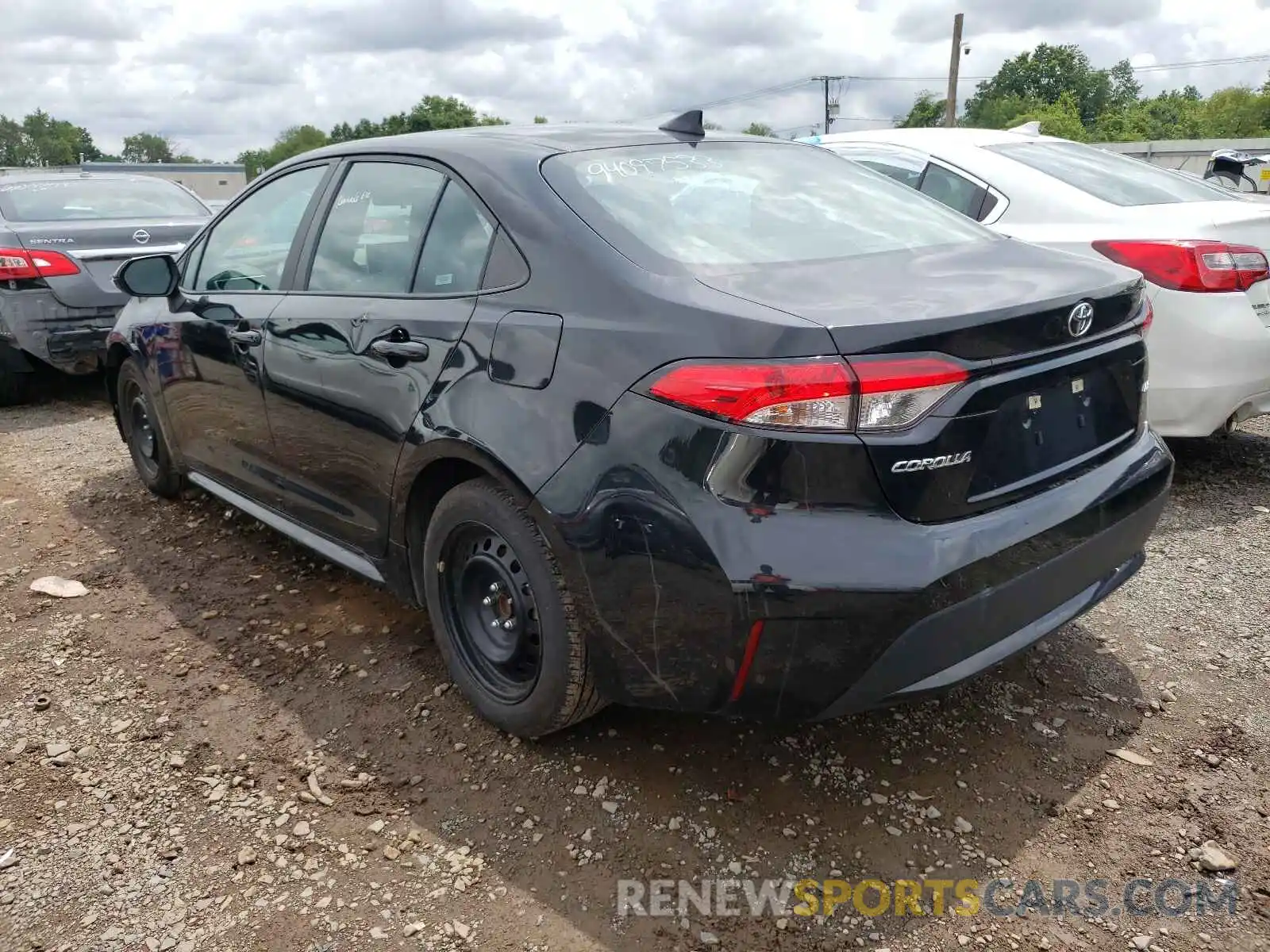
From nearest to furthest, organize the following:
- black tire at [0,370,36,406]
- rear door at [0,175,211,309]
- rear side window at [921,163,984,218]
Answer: rear side window at [921,163,984,218], rear door at [0,175,211,309], black tire at [0,370,36,406]

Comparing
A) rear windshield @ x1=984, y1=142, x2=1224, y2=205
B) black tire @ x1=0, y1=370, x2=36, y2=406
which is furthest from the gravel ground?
black tire @ x1=0, y1=370, x2=36, y2=406

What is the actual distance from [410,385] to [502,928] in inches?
55.0

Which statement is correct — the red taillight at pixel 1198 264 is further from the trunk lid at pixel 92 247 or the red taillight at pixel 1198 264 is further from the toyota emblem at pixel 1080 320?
the trunk lid at pixel 92 247

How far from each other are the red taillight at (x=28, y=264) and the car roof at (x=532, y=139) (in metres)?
4.38

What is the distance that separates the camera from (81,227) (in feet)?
22.5

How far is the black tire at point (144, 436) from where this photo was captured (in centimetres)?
458

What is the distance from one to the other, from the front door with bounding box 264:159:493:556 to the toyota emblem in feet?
4.81

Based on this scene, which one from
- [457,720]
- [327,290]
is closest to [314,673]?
[457,720]

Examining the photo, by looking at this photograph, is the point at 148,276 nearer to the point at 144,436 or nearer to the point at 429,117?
the point at 144,436

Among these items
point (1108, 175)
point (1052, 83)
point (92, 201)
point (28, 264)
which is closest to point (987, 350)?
point (1108, 175)

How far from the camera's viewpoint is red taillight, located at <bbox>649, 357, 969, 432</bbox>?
1985 mm

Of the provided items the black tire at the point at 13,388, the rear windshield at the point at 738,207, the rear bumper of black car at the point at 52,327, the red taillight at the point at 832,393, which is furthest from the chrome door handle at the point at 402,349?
the black tire at the point at 13,388

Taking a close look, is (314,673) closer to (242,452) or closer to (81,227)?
(242,452)

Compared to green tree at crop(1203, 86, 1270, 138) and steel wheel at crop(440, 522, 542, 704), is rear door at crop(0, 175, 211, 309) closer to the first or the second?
steel wheel at crop(440, 522, 542, 704)
